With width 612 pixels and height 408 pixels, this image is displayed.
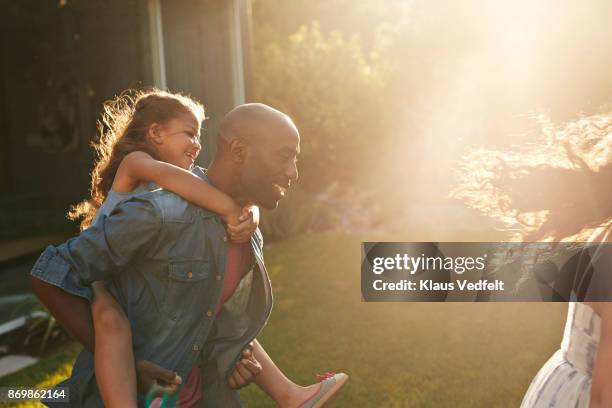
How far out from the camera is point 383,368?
4.84 metres

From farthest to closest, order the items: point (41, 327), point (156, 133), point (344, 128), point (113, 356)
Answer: point (344, 128) < point (41, 327) < point (156, 133) < point (113, 356)

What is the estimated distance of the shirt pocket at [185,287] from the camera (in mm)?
2066

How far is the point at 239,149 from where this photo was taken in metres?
2.11

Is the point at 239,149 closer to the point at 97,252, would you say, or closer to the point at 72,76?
the point at 97,252

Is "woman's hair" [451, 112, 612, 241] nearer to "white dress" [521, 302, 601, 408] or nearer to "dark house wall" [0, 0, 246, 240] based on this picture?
"white dress" [521, 302, 601, 408]

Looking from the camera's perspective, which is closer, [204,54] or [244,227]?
[244,227]

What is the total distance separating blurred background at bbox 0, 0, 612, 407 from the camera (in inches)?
179

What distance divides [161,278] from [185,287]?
0.08 m

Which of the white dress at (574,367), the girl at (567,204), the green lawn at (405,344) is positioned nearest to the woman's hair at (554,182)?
the girl at (567,204)

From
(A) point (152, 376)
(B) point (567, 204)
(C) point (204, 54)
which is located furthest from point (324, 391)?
(C) point (204, 54)

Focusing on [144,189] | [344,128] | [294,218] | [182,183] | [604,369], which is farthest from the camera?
[344,128]

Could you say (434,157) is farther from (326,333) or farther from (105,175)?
(105,175)

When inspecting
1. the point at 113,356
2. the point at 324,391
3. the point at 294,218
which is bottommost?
the point at 294,218

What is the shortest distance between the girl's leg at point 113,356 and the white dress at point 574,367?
4.21 ft
